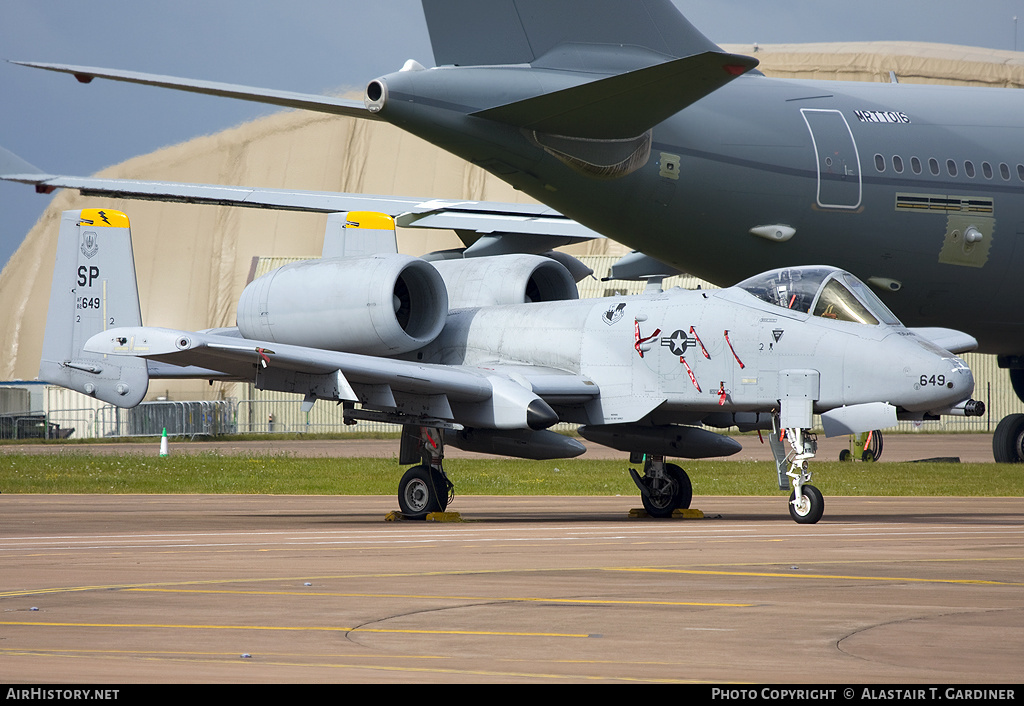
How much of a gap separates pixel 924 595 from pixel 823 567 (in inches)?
64.4

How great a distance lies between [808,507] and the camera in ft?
43.6

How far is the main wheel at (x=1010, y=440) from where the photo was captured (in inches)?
965

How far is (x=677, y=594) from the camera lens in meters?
7.56

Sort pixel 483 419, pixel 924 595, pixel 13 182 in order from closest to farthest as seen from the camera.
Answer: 1. pixel 924 595
2. pixel 483 419
3. pixel 13 182

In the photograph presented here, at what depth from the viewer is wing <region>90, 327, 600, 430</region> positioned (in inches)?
539

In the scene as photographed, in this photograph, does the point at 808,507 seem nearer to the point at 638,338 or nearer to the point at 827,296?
the point at 827,296

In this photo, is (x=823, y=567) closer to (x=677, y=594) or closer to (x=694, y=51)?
(x=677, y=594)

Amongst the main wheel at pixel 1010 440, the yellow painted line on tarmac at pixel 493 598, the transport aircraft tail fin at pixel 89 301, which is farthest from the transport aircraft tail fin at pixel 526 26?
the main wheel at pixel 1010 440

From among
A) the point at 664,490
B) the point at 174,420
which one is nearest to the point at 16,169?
the point at 664,490

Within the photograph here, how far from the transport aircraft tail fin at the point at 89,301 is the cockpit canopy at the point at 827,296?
887 cm

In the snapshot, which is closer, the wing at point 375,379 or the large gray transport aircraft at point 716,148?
the wing at point 375,379

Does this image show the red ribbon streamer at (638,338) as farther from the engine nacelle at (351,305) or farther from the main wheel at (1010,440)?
the main wheel at (1010,440)

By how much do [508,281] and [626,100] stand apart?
11.1 ft

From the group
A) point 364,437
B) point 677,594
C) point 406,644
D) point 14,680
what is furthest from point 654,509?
point 364,437
